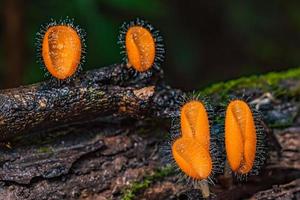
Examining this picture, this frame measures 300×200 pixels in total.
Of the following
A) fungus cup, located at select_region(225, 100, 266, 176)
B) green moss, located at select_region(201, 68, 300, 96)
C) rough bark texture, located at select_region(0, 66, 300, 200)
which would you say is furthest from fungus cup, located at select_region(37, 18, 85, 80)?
green moss, located at select_region(201, 68, 300, 96)

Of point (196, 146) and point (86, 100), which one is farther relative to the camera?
point (86, 100)

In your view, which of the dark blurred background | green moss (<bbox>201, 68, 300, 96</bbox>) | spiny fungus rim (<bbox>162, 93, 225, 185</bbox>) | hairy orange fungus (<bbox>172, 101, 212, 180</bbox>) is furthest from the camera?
the dark blurred background

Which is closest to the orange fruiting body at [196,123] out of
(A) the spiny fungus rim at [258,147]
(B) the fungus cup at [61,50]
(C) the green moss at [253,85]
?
(A) the spiny fungus rim at [258,147]

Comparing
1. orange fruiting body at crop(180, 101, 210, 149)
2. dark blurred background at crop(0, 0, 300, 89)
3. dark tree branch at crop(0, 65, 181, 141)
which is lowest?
orange fruiting body at crop(180, 101, 210, 149)

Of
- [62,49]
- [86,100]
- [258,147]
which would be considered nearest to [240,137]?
[258,147]

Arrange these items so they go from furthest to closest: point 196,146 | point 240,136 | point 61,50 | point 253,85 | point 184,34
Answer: point 184,34 < point 253,85 < point 61,50 < point 240,136 < point 196,146

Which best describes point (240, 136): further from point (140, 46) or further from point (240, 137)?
point (140, 46)

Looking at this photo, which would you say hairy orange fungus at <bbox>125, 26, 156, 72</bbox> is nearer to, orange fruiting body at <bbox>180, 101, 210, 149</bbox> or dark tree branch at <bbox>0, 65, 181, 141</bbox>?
dark tree branch at <bbox>0, 65, 181, 141</bbox>

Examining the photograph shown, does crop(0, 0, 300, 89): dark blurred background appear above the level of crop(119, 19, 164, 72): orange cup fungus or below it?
above

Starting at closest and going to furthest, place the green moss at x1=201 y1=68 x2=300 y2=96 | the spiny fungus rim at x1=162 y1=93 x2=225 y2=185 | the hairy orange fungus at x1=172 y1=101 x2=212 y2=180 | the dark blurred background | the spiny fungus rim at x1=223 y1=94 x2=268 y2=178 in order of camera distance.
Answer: the hairy orange fungus at x1=172 y1=101 x2=212 y2=180 < the spiny fungus rim at x1=162 y1=93 x2=225 y2=185 < the spiny fungus rim at x1=223 y1=94 x2=268 y2=178 < the green moss at x1=201 y1=68 x2=300 y2=96 < the dark blurred background
